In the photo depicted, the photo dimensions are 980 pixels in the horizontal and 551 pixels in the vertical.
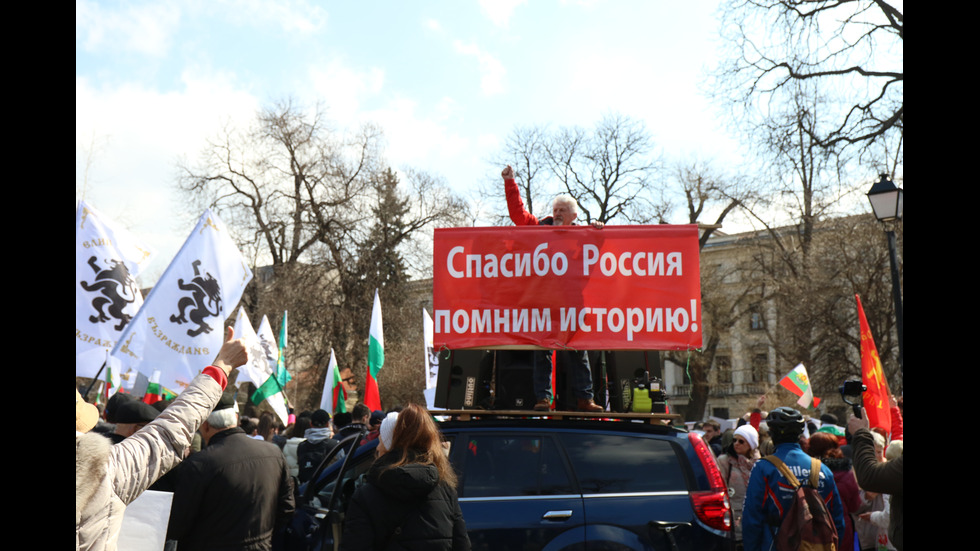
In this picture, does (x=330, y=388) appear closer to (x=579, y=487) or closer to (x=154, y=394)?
(x=154, y=394)

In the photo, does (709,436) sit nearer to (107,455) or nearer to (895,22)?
(895,22)

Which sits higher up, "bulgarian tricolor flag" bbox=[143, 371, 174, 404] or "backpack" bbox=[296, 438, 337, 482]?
"bulgarian tricolor flag" bbox=[143, 371, 174, 404]

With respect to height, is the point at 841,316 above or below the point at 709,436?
above

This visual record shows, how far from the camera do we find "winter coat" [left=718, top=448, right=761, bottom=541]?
907 centimetres

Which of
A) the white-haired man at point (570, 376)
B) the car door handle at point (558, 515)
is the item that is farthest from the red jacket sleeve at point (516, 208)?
the car door handle at point (558, 515)

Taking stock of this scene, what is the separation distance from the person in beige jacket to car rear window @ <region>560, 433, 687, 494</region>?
3.21 meters

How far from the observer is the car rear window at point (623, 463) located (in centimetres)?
604

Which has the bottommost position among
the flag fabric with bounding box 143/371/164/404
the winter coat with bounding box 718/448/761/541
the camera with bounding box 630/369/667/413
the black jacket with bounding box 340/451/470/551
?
the winter coat with bounding box 718/448/761/541

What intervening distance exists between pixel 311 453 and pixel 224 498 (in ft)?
15.2

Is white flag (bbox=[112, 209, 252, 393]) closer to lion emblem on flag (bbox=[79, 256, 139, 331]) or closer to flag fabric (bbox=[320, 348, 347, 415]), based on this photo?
lion emblem on flag (bbox=[79, 256, 139, 331])

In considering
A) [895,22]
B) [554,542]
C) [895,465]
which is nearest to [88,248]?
[554,542]

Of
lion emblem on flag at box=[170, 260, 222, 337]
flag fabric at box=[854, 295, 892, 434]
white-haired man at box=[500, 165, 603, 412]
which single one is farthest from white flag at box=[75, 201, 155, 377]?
flag fabric at box=[854, 295, 892, 434]

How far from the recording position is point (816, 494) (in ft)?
19.0

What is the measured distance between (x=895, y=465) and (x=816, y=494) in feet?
5.27
